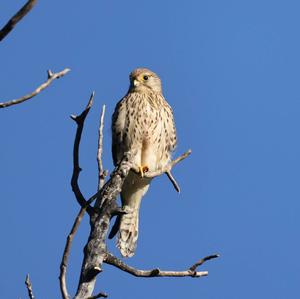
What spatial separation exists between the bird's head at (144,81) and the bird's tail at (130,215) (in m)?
0.86

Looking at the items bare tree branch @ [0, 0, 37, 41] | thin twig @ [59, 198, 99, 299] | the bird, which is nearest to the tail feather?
the bird

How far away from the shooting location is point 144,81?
5805 mm

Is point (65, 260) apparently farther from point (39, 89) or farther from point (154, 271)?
point (39, 89)

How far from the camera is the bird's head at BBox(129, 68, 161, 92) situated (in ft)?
18.8

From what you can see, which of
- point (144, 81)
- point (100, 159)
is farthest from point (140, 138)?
point (100, 159)

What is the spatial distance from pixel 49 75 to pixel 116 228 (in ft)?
8.37

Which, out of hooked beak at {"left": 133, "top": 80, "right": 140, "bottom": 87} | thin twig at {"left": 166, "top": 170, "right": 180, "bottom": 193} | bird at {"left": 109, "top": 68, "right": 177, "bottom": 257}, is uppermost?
hooked beak at {"left": 133, "top": 80, "right": 140, "bottom": 87}

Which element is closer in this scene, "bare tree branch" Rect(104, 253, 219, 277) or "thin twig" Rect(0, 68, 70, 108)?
"thin twig" Rect(0, 68, 70, 108)

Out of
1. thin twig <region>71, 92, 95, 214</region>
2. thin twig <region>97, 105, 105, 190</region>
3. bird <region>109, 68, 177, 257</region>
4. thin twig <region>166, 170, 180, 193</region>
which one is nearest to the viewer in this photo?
thin twig <region>71, 92, 95, 214</region>

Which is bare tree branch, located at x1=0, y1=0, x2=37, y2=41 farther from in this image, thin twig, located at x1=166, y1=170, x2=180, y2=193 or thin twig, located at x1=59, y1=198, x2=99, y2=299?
thin twig, located at x1=166, y1=170, x2=180, y2=193

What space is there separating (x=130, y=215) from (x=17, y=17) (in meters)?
3.79

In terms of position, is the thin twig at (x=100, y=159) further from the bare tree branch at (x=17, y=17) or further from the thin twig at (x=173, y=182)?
Answer: the bare tree branch at (x=17, y=17)

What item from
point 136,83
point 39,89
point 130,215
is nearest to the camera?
point 39,89

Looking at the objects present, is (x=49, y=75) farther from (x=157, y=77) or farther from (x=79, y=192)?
(x=157, y=77)
